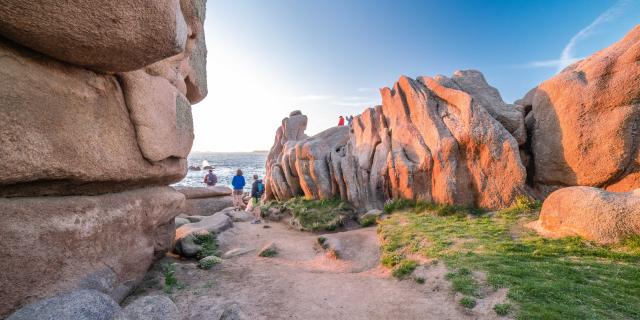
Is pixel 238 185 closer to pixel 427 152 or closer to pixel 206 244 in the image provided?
pixel 206 244

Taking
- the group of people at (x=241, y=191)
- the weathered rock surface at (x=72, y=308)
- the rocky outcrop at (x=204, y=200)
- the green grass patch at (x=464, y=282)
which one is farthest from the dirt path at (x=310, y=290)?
the rocky outcrop at (x=204, y=200)

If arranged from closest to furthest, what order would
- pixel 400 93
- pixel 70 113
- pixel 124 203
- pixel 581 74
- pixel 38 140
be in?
pixel 38 140
pixel 70 113
pixel 124 203
pixel 581 74
pixel 400 93

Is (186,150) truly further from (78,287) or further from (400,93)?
(400,93)

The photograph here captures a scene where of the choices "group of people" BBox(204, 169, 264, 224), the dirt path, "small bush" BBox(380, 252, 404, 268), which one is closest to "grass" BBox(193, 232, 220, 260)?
the dirt path

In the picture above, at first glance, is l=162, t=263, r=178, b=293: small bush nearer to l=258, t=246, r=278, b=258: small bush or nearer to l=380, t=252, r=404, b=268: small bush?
l=258, t=246, r=278, b=258: small bush

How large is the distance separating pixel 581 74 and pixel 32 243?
22485mm

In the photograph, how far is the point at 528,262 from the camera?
8.35 metres

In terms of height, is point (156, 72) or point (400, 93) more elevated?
point (400, 93)

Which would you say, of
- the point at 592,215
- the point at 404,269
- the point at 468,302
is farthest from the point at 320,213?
the point at 592,215

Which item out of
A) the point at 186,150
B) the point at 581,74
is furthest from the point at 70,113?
the point at 581,74

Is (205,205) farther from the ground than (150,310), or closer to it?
closer to it

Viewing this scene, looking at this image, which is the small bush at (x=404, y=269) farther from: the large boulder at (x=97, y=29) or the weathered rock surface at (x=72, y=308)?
the large boulder at (x=97, y=29)

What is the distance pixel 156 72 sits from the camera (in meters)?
9.62

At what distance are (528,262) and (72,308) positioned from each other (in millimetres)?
11636
